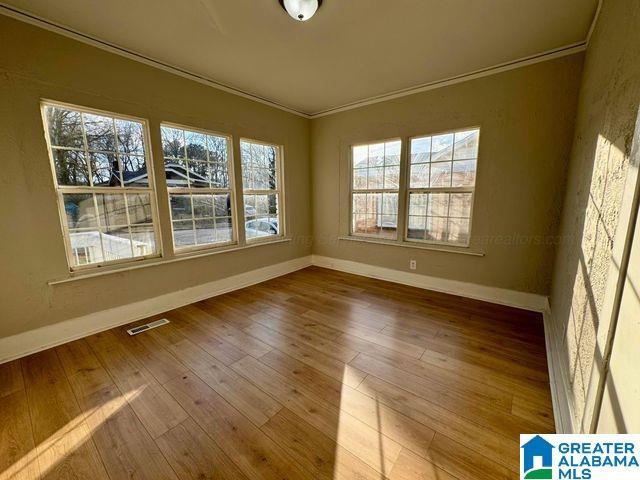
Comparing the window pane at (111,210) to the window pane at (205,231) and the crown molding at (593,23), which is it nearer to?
the window pane at (205,231)

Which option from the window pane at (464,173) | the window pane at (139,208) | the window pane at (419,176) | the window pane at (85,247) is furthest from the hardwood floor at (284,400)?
the window pane at (419,176)

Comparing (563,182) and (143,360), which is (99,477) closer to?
(143,360)

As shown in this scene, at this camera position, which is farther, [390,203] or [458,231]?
[390,203]

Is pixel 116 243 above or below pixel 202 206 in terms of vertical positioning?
below

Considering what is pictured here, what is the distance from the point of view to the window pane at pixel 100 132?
2348mm

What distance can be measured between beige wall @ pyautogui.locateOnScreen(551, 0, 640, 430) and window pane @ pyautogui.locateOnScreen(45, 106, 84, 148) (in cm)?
360

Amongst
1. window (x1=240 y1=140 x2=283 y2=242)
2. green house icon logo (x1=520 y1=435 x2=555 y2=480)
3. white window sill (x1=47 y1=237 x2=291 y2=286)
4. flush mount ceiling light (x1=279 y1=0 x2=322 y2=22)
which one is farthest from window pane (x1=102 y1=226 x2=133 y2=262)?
green house icon logo (x1=520 y1=435 x2=555 y2=480)

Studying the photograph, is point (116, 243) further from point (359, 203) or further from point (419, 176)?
point (419, 176)

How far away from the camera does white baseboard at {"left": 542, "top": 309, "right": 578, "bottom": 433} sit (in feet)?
4.50

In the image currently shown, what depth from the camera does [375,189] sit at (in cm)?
394

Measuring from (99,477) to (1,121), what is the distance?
252 centimetres

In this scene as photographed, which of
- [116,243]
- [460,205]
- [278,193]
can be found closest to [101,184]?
[116,243]

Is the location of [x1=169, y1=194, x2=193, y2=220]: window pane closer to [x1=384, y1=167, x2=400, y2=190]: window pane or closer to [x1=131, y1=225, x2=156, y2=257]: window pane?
[x1=131, y1=225, x2=156, y2=257]: window pane

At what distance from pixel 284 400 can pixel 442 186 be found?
2.99 meters
